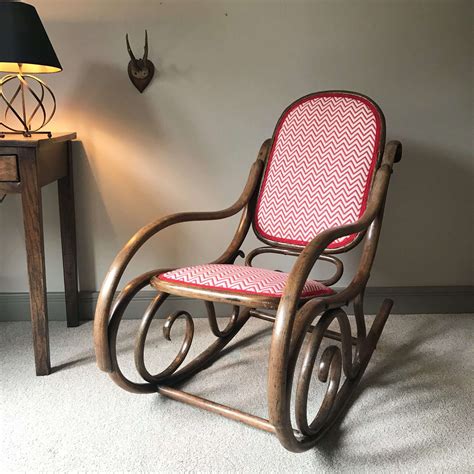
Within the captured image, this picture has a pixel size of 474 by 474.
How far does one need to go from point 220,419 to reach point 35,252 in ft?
2.38

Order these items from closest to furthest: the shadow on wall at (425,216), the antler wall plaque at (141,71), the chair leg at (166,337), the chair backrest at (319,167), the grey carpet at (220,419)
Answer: the grey carpet at (220,419)
the chair leg at (166,337)
the chair backrest at (319,167)
the antler wall plaque at (141,71)
the shadow on wall at (425,216)

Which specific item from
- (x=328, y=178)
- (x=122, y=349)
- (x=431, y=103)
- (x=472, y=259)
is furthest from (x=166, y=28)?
(x=472, y=259)

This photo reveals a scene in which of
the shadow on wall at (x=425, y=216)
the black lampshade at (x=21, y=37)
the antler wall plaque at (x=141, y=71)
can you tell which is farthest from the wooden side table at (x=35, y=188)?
the shadow on wall at (x=425, y=216)

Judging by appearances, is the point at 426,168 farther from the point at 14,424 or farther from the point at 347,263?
the point at 14,424

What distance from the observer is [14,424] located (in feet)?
4.37

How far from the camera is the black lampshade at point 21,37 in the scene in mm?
1482

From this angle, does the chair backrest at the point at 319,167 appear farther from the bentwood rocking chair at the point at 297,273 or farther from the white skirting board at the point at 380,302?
the white skirting board at the point at 380,302

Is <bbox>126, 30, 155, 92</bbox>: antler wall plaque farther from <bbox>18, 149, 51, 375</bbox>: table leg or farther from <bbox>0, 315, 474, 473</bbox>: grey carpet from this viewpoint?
<bbox>0, 315, 474, 473</bbox>: grey carpet

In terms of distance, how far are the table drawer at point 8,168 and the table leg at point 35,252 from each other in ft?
0.06

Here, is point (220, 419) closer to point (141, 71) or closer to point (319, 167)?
point (319, 167)

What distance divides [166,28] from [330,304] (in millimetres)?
1229

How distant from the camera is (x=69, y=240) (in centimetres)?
193

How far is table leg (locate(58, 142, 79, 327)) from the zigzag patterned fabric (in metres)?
0.71

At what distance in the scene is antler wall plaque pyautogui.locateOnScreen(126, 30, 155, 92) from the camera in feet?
6.19
